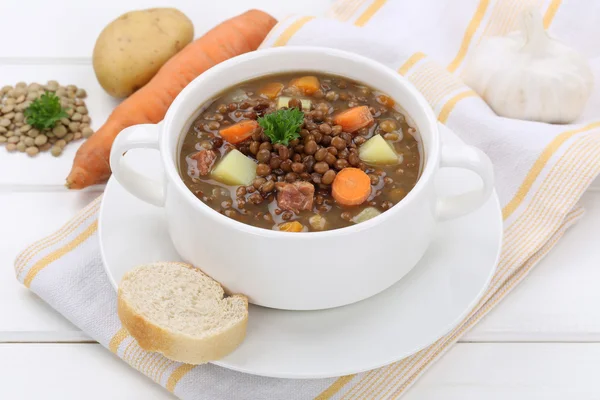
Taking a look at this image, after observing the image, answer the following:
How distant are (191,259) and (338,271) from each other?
509 millimetres

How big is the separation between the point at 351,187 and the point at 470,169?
387 mm

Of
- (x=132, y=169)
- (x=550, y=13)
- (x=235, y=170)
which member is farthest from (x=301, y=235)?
(x=550, y=13)

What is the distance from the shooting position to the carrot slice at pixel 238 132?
8.92 ft

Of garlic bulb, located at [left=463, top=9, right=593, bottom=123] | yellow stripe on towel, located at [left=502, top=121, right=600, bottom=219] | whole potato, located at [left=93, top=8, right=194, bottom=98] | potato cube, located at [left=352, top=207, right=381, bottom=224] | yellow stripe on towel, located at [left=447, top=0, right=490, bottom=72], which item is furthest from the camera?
yellow stripe on towel, located at [left=447, top=0, right=490, bottom=72]

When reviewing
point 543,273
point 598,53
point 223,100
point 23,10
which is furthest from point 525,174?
point 23,10

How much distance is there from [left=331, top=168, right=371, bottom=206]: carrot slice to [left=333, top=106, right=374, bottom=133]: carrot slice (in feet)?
0.86

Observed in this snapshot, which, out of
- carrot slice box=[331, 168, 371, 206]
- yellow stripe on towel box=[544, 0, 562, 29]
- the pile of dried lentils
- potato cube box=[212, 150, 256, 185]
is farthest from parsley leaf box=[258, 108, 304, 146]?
yellow stripe on towel box=[544, 0, 562, 29]

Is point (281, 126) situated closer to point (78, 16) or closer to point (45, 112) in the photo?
point (45, 112)

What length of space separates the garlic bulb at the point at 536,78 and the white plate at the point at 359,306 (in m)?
0.82

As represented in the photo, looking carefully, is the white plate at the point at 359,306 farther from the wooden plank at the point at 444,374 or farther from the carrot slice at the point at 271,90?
the carrot slice at the point at 271,90

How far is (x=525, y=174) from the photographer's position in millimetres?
3256

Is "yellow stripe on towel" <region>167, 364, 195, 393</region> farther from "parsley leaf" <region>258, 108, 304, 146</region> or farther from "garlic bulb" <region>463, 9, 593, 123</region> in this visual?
"garlic bulb" <region>463, 9, 593, 123</region>

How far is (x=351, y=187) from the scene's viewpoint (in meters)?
2.50

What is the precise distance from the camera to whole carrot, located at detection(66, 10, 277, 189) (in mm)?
3373
